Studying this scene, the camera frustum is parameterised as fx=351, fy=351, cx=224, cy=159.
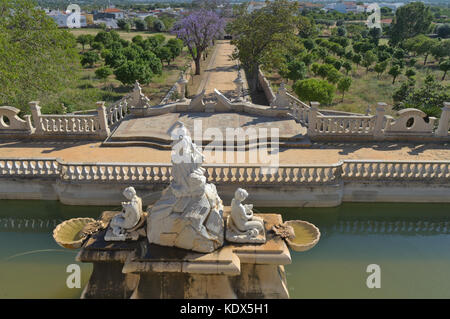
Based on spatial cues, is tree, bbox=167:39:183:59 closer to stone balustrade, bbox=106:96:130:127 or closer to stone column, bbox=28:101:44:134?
stone balustrade, bbox=106:96:130:127

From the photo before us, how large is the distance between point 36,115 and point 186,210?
13308 millimetres

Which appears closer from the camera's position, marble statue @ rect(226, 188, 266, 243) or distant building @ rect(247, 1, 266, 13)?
marble statue @ rect(226, 188, 266, 243)

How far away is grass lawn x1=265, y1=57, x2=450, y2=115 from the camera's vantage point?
2909 cm

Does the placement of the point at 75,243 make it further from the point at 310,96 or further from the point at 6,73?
the point at 310,96

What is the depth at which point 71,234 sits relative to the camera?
10055mm

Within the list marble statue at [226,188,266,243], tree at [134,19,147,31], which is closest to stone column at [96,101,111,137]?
marble statue at [226,188,266,243]

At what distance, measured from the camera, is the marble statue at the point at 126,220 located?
9203mm

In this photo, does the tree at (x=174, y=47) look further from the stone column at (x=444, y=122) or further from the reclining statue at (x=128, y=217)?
the reclining statue at (x=128, y=217)

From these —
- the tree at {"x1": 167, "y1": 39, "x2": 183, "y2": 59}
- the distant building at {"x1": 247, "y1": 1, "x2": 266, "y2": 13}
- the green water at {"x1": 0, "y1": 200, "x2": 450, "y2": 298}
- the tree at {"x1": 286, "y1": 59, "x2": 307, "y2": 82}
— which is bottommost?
the green water at {"x1": 0, "y1": 200, "x2": 450, "y2": 298}

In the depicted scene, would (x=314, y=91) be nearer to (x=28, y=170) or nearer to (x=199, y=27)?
(x=199, y=27)

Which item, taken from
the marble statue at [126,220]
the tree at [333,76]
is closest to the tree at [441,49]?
the tree at [333,76]

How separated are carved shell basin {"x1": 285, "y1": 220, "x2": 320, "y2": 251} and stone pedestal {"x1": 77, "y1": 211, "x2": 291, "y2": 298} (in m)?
0.49

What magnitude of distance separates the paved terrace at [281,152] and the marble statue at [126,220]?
21.5 feet

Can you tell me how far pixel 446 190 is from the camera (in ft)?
46.3
